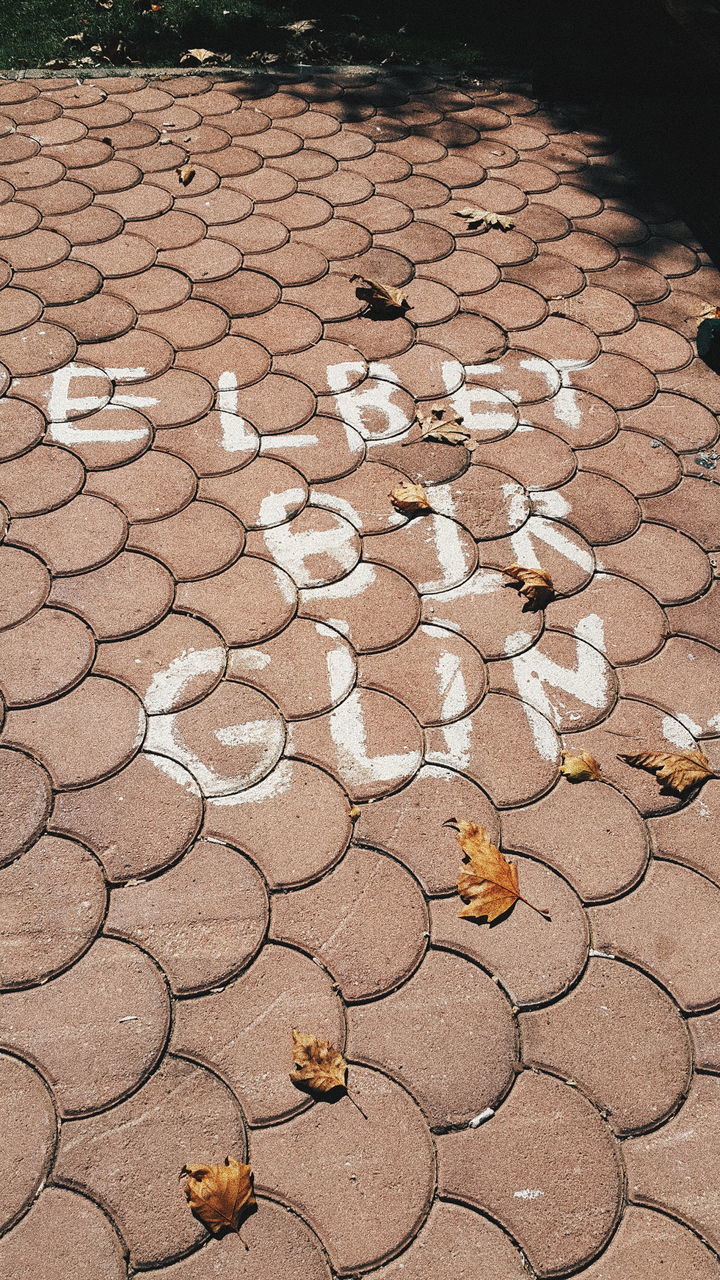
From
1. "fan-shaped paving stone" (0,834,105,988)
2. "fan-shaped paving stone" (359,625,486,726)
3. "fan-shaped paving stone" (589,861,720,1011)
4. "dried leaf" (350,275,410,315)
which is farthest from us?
"dried leaf" (350,275,410,315)

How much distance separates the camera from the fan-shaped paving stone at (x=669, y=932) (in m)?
2.41

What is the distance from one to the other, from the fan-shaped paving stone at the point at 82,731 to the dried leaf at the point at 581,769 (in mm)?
1232

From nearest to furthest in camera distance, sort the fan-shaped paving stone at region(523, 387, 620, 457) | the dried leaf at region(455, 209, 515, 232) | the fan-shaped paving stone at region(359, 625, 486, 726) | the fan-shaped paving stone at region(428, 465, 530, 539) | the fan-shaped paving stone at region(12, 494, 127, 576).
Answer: the fan-shaped paving stone at region(359, 625, 486, 726)
the fan-shaped paving stone at region(12, 494, 127, 576)
the fan-shaped paving stone at region(428, 465, 530, 539)
the fan-shaped paving stone at region(523, 387, 620, 457)
the dried leaf at region(455, 209, 515, 232)

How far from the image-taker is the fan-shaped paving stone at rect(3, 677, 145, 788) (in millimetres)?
2656

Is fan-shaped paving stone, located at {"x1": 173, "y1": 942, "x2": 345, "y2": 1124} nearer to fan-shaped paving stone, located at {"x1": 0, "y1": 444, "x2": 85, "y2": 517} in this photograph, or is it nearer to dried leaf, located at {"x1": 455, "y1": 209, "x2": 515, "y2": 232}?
fan-shaped paving stone, located at {"x1": 0, "y1": 444, "x2": 85, "y2": 517}

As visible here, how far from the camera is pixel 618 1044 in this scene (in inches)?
90.1

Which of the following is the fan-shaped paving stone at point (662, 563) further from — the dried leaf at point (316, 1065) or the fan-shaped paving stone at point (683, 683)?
the dried leaf at point (316, 1065)

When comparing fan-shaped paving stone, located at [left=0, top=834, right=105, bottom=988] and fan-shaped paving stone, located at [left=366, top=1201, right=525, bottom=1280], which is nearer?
fan-shaped paving stone, located at [left=366, top=1201, right=525, bottom=1280]

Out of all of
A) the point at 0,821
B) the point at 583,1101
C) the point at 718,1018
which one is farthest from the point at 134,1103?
the point at 718,1018

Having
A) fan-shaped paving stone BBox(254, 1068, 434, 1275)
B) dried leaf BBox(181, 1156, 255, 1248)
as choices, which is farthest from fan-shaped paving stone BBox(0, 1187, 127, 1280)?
fan-shaped paving stone BBox(254, 1068, 434, 1275)

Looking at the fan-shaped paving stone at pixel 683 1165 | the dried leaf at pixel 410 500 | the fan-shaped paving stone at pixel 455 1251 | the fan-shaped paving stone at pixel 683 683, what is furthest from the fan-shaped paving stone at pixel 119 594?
the fan-shaped paving stone at pixel 683 1165

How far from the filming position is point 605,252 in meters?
4.82

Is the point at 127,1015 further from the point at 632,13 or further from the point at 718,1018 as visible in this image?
the point at 632,13

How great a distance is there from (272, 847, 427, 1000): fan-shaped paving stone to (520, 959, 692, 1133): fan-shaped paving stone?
1.12ft
